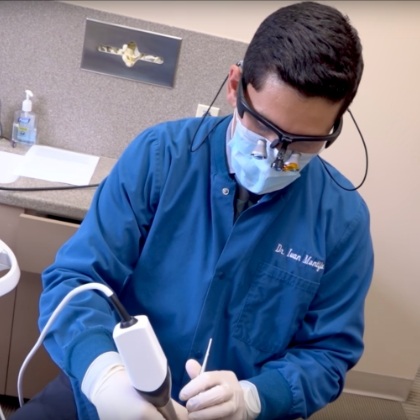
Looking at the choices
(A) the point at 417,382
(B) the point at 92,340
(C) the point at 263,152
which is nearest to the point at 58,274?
(B) the point at 92,340

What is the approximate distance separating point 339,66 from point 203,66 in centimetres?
88

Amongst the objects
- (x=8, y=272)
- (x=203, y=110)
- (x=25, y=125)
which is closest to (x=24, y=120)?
(x=25, y=125)

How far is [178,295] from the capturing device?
949 millimetres

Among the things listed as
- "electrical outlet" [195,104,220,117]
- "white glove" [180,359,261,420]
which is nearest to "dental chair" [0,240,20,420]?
"white glove" [180,359,261,420]

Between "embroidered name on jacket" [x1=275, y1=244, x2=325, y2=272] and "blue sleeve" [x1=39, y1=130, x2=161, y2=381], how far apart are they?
244 mm

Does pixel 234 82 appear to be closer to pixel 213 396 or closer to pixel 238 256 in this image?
pixel 238 256

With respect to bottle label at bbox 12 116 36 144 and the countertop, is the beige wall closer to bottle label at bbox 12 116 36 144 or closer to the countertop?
bottle label at bbox 12 116 36 144

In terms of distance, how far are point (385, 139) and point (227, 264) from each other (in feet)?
3.33

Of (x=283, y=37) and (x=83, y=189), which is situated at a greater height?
(x=283, y=37)

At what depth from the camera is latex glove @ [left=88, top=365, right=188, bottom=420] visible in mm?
708

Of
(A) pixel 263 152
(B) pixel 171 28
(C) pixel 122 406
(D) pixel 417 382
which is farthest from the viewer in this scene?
(D) pixel 417 382

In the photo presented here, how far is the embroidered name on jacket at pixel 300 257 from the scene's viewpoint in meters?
0.95

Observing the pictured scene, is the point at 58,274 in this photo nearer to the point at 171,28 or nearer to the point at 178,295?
the point at 178,295

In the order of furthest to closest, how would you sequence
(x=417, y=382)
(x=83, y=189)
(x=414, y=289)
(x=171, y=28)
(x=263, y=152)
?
1. (x=417, y=382)
2. (x=414, y=289)
3. (x=171, y=28)
4. (x=83, y=189)
5. (x=263, y=152)
